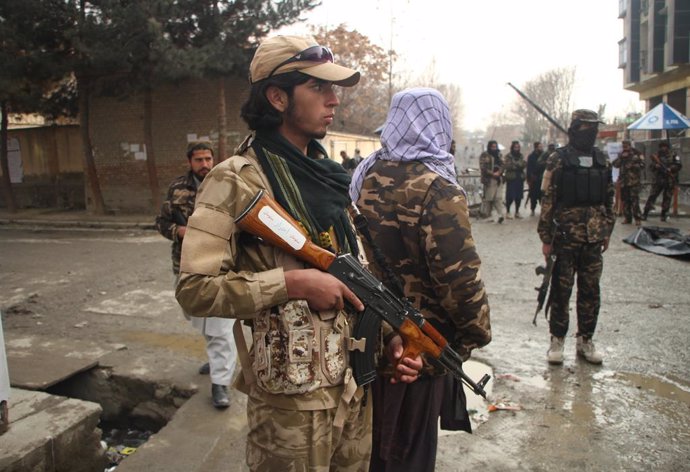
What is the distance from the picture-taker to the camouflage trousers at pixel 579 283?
3896 millimetres

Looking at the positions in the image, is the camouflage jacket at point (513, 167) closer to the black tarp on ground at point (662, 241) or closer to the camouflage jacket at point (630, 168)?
the camouflage jacket at point (630, 168)

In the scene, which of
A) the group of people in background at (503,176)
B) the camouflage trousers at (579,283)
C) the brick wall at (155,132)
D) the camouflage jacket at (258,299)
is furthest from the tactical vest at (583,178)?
the brick wall at (155,132)

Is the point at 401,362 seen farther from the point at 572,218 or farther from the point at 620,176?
the point at 620,176

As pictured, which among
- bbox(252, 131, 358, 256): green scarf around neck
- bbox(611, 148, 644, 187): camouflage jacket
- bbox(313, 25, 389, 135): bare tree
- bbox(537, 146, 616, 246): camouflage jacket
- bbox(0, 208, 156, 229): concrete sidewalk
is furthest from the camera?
bbox(313, 25, 389, 135): bare tree

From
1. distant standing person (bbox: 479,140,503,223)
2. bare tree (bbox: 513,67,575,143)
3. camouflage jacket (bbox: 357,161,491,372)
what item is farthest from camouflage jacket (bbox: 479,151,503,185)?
bare tree (bbox: 513,67,575,143)

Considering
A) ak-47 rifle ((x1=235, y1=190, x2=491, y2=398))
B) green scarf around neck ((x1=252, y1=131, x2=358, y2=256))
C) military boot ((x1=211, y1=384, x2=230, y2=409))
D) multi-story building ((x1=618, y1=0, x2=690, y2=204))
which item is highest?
multi-story building ((x1=618, y1=0, x2=690, y2=204))

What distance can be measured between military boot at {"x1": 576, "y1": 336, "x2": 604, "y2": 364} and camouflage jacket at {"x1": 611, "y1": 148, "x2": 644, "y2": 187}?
764cm

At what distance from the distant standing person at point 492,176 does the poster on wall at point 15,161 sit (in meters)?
14.4

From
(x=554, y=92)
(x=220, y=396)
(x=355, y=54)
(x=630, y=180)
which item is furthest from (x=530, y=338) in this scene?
(x=554, y=92)

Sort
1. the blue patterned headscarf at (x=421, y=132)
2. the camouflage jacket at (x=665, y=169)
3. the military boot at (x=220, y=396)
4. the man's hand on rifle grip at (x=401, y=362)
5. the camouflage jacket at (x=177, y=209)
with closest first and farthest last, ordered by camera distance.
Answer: the man's hand on rifle grip at (x=401, y=362) < the blue patterned headscarf at (x=421, y=132) < the military boot at (x=220, y=396) < the camouflage jacket at (x=177, y=209) < the camouflage jacket at (x=665, y=169)

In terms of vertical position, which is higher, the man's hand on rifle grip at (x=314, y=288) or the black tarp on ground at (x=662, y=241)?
the man's hand on rifle grip at (x=314, y=288)

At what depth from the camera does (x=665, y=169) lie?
11008mm

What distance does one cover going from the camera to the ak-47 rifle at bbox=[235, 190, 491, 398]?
1402 millimetres

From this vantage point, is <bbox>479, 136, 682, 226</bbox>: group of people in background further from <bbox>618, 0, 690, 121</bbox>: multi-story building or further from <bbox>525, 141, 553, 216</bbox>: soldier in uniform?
<bbox>618, 0, 690, 121</bbox>: multi-story building
